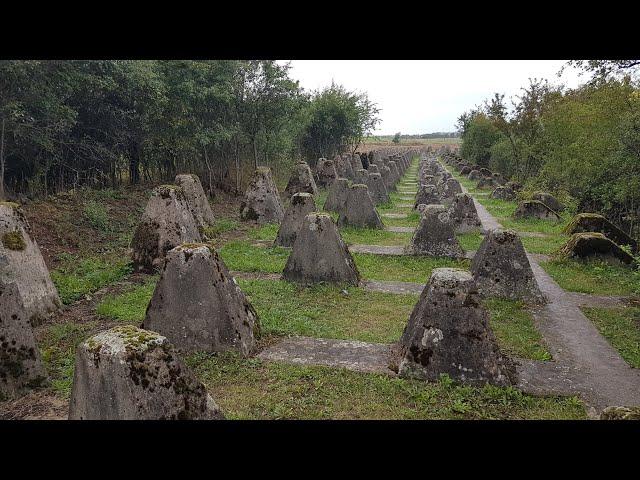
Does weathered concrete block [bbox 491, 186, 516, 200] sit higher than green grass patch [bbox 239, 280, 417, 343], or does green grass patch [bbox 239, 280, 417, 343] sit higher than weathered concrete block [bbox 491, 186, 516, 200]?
weathered concrete block [bbox 491, 186, 516, 200]

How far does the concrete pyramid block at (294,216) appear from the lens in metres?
13.6

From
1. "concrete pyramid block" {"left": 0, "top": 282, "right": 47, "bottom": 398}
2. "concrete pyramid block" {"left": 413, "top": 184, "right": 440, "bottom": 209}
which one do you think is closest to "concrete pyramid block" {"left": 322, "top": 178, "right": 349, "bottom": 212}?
"concrete pyramid block" {"left": 413, "top": 184, "right": 440, "bottom": 209}

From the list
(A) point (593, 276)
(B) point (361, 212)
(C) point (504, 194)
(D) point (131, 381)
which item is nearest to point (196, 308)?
(D) point (131, 381)

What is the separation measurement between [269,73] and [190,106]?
4523 millimetres

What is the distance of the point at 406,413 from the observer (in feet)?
17.5

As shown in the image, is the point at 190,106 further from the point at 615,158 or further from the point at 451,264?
the point at 615,158

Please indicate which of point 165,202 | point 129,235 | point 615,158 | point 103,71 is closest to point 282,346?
point 165,202

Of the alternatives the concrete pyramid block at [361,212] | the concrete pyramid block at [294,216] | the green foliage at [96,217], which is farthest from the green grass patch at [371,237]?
the green foliage at [96,217]

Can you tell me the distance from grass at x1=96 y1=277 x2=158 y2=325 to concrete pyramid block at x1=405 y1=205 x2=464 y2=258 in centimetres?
700

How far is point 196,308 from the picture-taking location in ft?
22.6

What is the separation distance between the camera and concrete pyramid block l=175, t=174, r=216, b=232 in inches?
631

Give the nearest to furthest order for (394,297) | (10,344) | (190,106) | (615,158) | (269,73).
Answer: (10,344)
(394,297)
(615,158)
(190,106)
(269,73)

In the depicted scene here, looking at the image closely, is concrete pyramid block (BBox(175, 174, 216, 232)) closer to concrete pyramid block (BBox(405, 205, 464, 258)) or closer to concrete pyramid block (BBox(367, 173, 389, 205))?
concrete pyramid block (BBox(405, 205, 464, 258))

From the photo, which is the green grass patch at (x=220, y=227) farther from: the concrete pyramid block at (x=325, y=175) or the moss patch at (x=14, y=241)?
the concrete pyramid block at (x=325, y=175)
